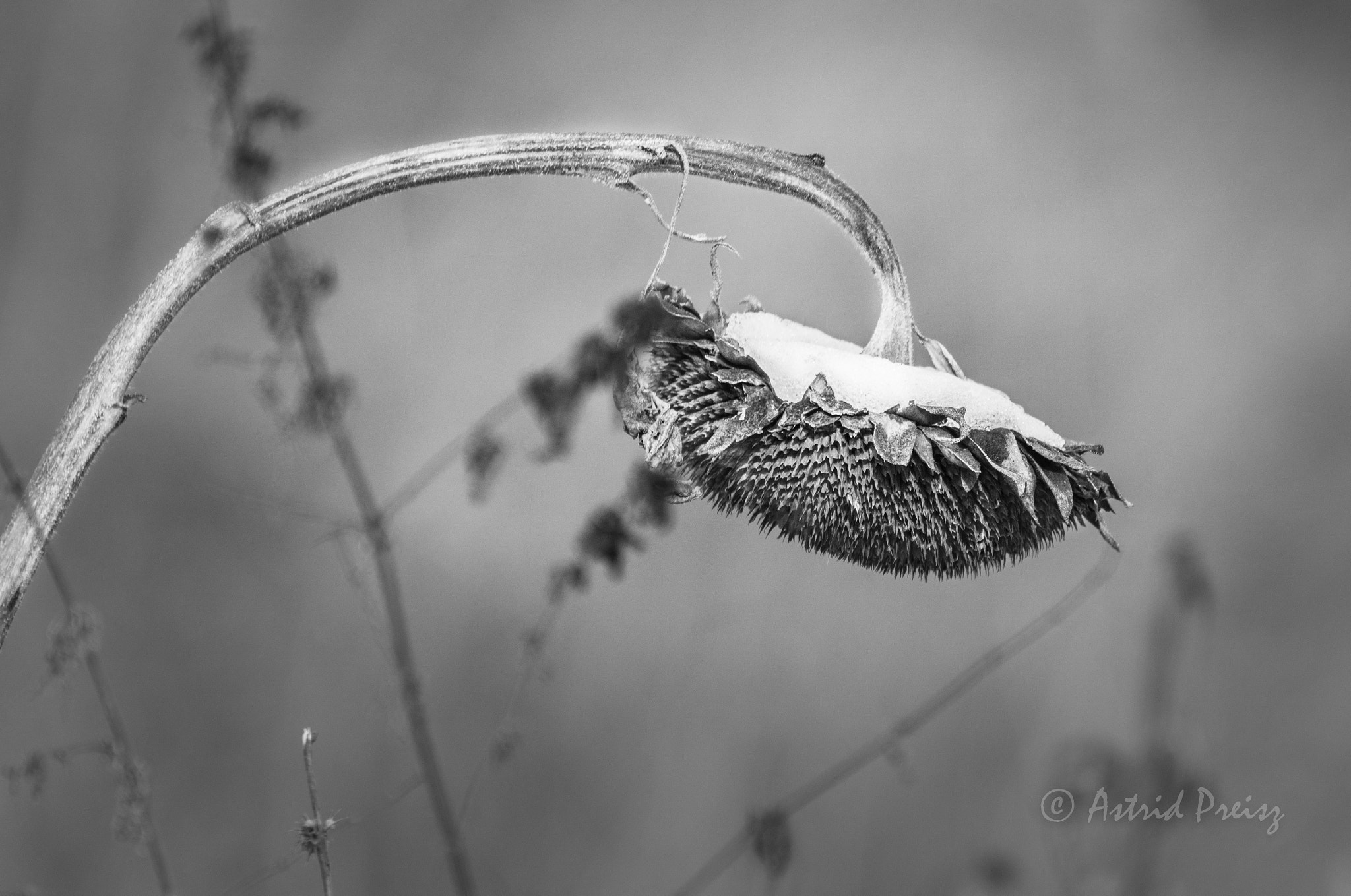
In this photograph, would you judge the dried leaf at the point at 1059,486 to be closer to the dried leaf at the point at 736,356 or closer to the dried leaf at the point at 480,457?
the dried leaf at the point at 736,356

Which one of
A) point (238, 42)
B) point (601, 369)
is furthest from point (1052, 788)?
point (238, 42)

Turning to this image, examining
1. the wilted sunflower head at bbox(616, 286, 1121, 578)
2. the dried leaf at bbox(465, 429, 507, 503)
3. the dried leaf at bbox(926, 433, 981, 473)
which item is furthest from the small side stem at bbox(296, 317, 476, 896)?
the dried leaf at bbox(926, 433, 981, 473)

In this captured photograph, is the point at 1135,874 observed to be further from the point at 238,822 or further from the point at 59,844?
the point at 59,844

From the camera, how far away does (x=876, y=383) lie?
573 mm

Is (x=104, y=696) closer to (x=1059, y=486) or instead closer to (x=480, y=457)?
(x=480, y=457)

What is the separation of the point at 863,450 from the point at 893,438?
0.02 m

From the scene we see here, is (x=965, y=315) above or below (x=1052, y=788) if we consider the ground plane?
above

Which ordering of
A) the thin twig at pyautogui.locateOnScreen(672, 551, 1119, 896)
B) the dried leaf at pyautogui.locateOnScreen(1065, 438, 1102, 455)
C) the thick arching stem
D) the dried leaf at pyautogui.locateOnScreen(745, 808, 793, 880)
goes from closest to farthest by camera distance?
the thick arching stem < the dried leaf at pyautogui.locateOnScreen(1065, 438, 1102, 455) < the dried leaf at pyautogui.locateOnScreen(745, 808, 793, 880) < the thin twig at pyautogui.locateOnScreen(672, 551, 1119, 896)

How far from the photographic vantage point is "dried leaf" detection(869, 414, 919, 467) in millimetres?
551

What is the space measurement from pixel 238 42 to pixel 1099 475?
471mm

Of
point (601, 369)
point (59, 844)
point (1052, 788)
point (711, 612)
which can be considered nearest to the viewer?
point (601, 369)

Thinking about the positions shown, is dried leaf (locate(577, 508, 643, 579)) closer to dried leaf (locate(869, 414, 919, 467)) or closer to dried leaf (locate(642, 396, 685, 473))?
dried leaf (locate(642, 396, 685, 473))

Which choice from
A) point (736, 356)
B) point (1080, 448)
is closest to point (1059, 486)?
point (1080, 448)

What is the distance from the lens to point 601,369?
541mm
